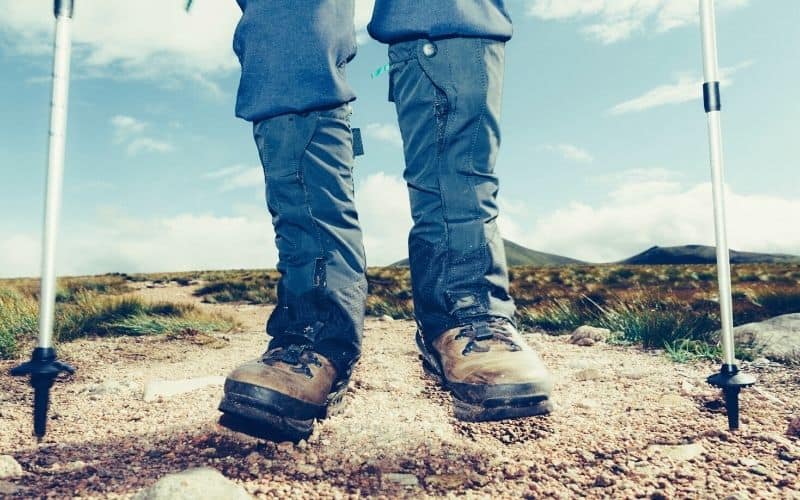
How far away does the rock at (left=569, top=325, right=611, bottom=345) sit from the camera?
4570mm

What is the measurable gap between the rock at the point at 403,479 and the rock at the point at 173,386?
1.45m

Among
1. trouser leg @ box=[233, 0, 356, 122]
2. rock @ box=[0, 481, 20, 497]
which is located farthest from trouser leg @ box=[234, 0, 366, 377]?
rock @ box=[0, 481, 20, 497]

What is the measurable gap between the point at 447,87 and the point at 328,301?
2.76 ft

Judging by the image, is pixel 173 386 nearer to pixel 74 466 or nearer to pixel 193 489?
pixel 74 466

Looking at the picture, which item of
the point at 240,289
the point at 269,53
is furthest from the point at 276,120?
the point at 240,289

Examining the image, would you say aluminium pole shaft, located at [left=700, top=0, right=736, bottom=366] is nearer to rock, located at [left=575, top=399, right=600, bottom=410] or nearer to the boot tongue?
rock, located at [left=575, top=399, right=600, bottom=410]

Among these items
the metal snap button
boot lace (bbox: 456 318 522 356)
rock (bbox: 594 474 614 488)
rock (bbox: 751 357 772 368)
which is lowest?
rock (bbox: 594 474 614 488)

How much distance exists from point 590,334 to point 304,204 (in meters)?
3.13

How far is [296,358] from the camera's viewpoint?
214 centimetres

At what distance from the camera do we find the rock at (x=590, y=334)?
4570mm

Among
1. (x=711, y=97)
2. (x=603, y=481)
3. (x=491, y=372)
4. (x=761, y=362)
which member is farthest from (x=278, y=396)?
(x=761, y=362)

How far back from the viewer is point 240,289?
468 inches

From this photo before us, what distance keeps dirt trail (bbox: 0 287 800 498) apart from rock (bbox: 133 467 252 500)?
108mm

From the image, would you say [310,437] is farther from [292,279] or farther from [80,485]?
[80,485]
